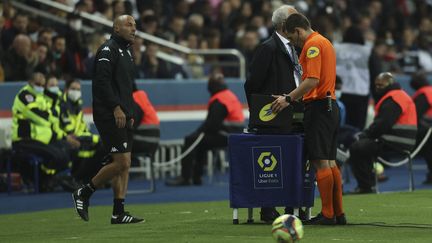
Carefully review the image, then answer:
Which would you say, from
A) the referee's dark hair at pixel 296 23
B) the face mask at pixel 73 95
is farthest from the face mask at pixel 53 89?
the referee's dark hair at pixel 296 23

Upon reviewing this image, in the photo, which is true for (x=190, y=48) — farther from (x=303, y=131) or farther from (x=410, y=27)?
(x=303, y=131)

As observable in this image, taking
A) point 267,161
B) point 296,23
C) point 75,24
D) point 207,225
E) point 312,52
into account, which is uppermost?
point 75,24

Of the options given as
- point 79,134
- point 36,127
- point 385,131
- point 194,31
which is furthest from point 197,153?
point 194,31

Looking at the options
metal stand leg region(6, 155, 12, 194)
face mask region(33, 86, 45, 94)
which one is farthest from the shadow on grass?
face mask region(33, 86, 45, 94)

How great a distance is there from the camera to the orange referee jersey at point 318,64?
12.8 metres

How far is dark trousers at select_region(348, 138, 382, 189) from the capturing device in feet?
62.7

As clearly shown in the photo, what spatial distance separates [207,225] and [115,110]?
1.68m

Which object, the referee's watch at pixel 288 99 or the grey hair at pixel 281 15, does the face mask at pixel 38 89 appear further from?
the referee's watch at pixel 288 99

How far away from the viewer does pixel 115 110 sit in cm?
1409

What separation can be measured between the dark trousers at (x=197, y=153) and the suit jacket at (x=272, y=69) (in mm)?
8159

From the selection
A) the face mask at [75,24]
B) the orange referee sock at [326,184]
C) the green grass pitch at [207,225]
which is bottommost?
the green grass pitch at [207,225]

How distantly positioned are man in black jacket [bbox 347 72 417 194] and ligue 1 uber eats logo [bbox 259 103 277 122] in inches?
242

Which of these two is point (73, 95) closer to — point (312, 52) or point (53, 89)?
point (53, 89)

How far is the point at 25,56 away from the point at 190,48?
5448 mm
